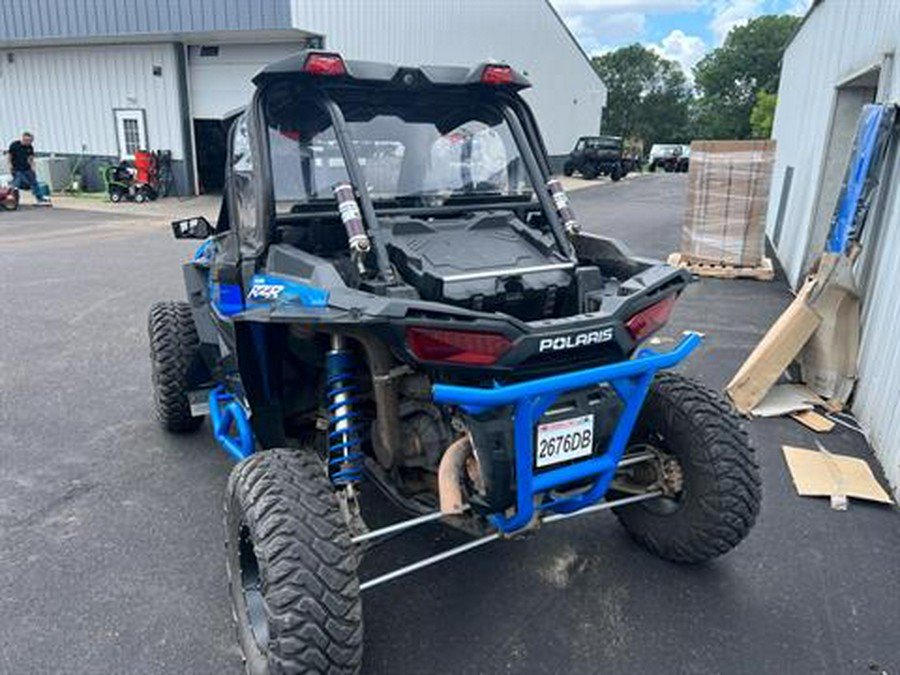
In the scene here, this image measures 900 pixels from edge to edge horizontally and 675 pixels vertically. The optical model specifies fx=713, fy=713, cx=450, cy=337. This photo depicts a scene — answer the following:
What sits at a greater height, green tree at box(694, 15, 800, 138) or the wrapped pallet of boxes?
green tree at box(694, 15, 800, 138)

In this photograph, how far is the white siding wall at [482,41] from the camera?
17.9 metres

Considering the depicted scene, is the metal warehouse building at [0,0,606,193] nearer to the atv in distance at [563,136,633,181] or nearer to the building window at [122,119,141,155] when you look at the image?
the building window at [122,119,141,155]

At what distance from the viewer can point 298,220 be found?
3066mm

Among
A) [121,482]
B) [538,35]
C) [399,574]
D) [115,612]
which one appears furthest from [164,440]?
[538,35]

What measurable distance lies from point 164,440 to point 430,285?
279cm

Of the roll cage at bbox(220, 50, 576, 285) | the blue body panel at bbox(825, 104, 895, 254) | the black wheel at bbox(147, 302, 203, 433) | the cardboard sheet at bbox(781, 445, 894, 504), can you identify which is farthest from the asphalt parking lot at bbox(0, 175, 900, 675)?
the blue body panel at bbox(825, 104, 895, 254)

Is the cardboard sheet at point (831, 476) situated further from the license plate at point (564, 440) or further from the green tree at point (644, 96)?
the green tree at point (644, 96)

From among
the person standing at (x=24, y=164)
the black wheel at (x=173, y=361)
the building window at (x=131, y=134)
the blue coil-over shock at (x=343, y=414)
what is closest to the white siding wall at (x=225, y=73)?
the building window at (x=131, y=134)

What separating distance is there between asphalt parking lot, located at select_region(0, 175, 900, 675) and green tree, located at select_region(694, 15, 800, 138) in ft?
257

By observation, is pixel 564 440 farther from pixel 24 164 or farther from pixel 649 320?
pixel 24 164

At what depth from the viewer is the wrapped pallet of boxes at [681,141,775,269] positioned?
9719 millimetres

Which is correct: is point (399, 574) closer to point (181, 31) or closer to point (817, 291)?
point (817, 291)

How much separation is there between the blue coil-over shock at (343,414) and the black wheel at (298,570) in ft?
0.50

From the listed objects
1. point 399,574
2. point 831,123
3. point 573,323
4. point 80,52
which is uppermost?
point 80,52
